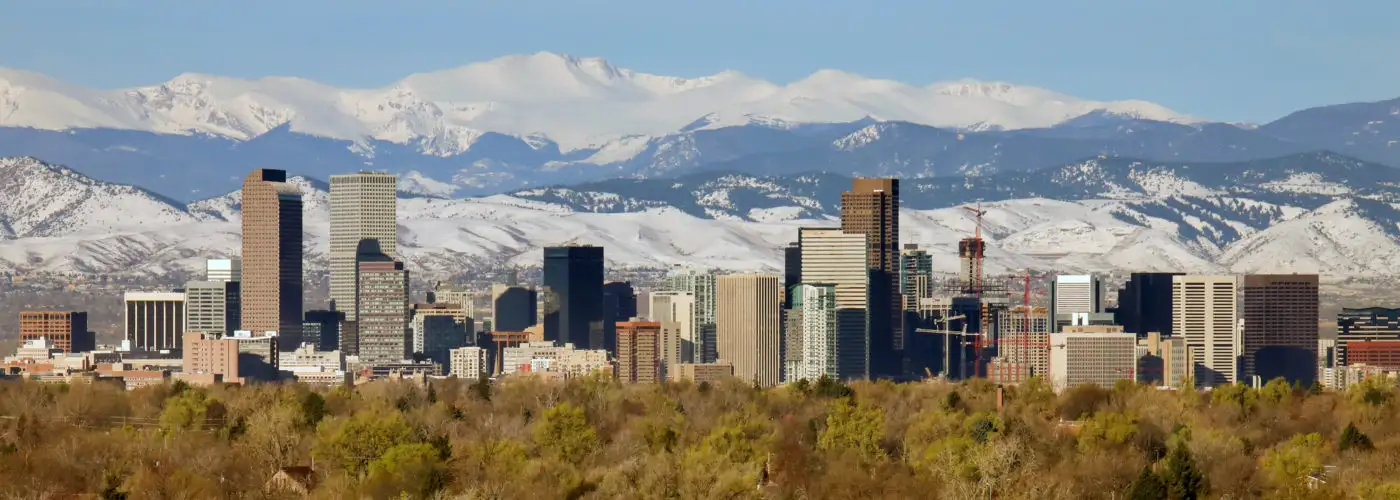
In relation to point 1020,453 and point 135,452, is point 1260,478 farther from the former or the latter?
point 135,452

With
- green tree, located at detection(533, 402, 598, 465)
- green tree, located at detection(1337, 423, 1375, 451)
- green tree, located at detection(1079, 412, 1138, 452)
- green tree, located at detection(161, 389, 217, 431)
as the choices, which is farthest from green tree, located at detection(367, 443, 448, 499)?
green tree, located at detection(1337, 423, 1375, 451)

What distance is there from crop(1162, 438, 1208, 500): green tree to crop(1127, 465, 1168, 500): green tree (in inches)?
7.6

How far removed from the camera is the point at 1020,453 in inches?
2359

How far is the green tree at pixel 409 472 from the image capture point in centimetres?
5072

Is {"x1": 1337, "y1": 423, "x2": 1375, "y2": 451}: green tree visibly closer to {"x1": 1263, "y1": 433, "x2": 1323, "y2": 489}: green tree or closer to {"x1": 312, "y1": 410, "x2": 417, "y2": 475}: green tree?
{"x1": 1263, "y1": 433, "x2": 1323, "y2": 489}: green tree

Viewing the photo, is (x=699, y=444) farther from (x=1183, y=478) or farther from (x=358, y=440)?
(x=1183, y=478)

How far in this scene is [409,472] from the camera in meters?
52.5

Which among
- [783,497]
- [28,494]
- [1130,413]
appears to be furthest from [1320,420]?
[28,494]

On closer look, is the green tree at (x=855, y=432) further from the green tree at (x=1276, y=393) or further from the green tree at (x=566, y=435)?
the green tree at (x=1276, y=393)

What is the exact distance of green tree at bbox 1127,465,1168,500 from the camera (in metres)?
52.5

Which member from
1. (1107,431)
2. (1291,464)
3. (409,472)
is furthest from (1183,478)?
(409,472)

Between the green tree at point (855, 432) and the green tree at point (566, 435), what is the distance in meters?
5.94

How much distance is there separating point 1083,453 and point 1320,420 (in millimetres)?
16172

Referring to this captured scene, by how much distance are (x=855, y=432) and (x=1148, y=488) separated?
15.8 meters
